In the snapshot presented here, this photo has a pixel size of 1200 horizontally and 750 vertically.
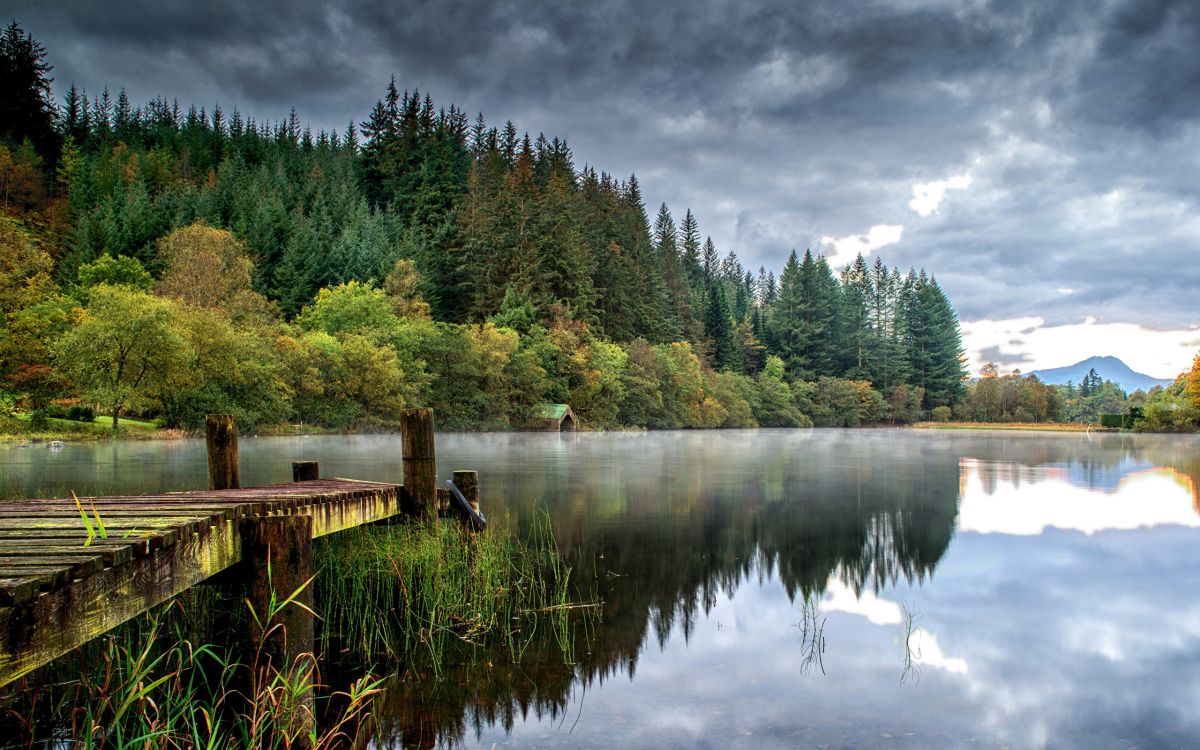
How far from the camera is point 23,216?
269 feet

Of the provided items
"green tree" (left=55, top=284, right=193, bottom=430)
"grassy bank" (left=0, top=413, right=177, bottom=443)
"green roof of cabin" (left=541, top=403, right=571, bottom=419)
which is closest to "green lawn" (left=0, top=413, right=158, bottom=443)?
"grassy bank" (left=0, top=413, right=177, bottom=443)

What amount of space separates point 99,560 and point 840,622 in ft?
27.4

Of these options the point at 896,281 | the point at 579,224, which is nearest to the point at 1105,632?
the point at 579,224

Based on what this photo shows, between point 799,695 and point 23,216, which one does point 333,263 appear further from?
point 799,695

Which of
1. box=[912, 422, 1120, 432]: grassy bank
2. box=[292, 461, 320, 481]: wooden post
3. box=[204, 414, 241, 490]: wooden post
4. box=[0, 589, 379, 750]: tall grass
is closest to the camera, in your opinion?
box=[0, 589, 379, 750]: tall grass

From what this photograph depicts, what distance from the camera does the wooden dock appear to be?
3.22 m

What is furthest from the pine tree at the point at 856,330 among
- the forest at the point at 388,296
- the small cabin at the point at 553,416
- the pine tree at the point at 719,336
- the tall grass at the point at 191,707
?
the tall grass at the point at 191,707

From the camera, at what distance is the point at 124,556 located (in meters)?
3.89

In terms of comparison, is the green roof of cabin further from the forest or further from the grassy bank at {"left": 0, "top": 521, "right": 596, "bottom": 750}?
the grassy bank at {"left": 0, "top": 521, "right": 596, "bottom": 750}

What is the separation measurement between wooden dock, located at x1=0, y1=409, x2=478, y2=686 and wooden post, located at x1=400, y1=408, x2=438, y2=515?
8.16 ft

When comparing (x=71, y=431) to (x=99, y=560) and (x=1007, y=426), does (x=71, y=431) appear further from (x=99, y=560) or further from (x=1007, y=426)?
(x=1007, y=426)

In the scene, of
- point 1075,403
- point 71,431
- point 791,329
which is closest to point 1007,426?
point 791,329

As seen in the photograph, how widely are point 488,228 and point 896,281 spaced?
7133cm

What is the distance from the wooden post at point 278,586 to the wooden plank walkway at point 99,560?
0.14 m
